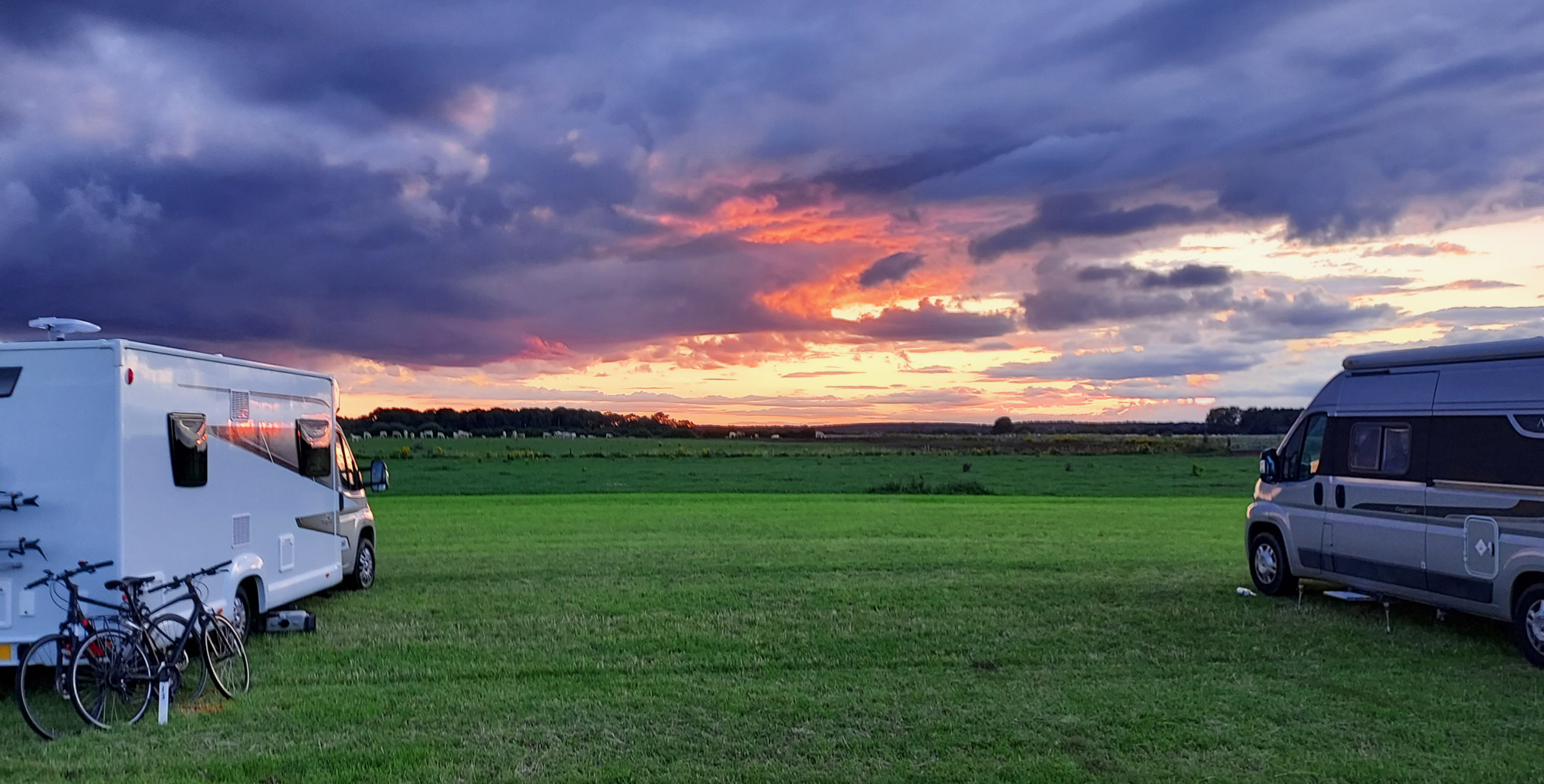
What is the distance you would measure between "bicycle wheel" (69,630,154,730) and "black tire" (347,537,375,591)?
232 inches

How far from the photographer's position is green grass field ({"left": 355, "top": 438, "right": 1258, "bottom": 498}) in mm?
47125

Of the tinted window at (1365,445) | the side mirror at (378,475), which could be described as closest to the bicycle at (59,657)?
the side mirror at (378,475)

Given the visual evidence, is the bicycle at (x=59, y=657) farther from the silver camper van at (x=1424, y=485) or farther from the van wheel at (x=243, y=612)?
the silver camper van at (x=1424, y=485)

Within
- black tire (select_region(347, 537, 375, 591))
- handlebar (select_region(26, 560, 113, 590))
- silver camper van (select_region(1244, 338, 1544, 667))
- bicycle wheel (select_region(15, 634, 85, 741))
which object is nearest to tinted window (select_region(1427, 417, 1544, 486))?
silver camper van (select_region(1244, 338, 1544, 667))

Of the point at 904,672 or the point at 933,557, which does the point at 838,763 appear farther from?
the point at 933,557

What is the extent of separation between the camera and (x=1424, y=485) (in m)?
10.9

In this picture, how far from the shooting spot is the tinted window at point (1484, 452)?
383 inches

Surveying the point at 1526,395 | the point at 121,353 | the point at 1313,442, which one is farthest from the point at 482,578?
the point at 1526,395

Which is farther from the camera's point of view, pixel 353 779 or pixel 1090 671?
pixel 1090 671

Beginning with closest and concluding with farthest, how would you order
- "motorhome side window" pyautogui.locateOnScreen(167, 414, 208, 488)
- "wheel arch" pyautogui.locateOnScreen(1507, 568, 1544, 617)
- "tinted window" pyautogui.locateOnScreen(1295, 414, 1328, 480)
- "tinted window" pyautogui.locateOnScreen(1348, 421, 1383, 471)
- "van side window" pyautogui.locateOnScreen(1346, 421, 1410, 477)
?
"motorhome side window" pyautogui.locateOnScreen(167, 414, 208, 488) → "wheel arch" pyautogui.locateOnScreen(1507, 568, 1544, 617) → "van side window" pyautogui.locateOnScreen(1346, 421, 1410, 477) → "tinted window" pyautogui.locateOnScreen(1348, 421, 1383, 471) → "tinted window" pyautogui.locateOnScreen(1295, 414, 1328, 480)

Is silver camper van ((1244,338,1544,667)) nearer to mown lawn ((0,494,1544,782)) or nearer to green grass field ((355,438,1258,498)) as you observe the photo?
mown lawn ((0,494,1544,782))

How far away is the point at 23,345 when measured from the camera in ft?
27.3

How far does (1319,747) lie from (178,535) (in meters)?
8.82

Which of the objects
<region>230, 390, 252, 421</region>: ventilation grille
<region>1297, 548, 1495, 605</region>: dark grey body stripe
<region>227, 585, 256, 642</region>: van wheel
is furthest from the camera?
<region>230, 390, 252, 421</region>: ventilation grille
